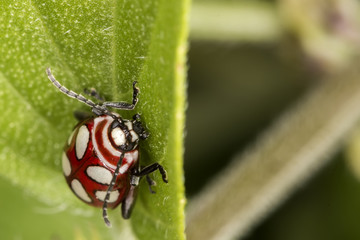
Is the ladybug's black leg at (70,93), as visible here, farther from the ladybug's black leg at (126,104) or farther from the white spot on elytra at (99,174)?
the white spot on elytra at (99,174)

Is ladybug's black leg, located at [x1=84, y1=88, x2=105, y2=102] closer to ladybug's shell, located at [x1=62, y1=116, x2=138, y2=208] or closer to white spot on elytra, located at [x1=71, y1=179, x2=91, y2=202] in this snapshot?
ladybug's shell, located at [x1=62, y1=116, x2=138, y2=208]

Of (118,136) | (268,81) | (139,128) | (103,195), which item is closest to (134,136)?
(139,128)

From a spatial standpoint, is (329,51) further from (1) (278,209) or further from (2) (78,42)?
(2) (78,42)

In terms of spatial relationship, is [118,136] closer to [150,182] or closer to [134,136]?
[134,136]

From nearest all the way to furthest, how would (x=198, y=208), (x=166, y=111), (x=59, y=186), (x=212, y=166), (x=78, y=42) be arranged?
(x=166, y=111), (x=78, y=42), (x=59, y=186), (x=198, y=208), (x=212, y=166)

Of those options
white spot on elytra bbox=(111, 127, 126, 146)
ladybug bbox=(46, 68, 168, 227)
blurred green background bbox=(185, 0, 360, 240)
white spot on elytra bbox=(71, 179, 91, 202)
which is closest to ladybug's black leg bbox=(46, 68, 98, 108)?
ladybug bbox=(46, 68, 168, 227)

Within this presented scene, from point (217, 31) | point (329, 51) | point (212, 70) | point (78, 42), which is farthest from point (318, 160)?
point (78, 42)

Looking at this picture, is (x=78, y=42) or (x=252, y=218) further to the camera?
(x=252, y=218)
